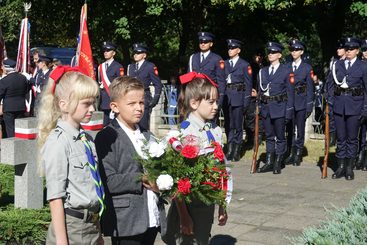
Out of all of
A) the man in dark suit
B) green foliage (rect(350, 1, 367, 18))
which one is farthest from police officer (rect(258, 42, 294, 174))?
green foliage (rect(350, 1, 367, 18))

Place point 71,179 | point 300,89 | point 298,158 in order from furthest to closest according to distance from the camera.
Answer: point 298,158 → point 300,89 → point 71,179

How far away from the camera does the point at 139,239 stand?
4.42 m

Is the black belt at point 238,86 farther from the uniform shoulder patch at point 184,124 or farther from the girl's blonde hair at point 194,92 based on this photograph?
the uniform shoulder patch at point 184,124

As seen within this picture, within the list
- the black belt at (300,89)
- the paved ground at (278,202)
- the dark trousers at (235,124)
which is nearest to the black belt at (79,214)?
the paved ground at (278,202)

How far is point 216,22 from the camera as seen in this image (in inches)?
933

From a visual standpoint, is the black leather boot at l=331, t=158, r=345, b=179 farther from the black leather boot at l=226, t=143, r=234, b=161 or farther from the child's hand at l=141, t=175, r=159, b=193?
the child's hand at l=141, t=175, r=159, b=193

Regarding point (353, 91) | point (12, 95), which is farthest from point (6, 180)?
point (353, 91)

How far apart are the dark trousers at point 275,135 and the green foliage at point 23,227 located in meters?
5.53

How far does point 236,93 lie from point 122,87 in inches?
327

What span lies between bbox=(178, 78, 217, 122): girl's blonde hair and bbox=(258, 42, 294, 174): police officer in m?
6.51

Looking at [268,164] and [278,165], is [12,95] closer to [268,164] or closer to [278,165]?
[268,164]

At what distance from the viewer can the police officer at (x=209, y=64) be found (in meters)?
12.2

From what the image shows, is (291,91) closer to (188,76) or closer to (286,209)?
(286,209)

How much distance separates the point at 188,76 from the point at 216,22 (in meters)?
18.9
